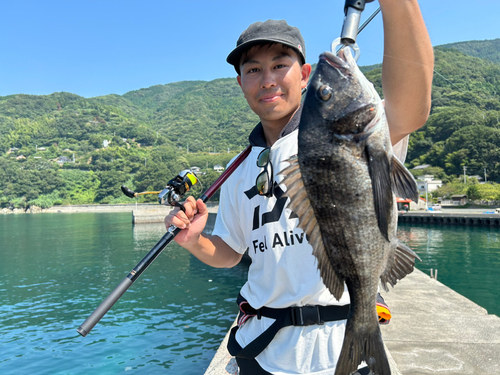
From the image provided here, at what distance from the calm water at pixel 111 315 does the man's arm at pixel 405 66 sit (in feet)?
38.9

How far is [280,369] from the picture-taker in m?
2.12

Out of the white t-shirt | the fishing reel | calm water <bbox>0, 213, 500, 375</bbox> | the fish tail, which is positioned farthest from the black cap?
calm water <bbox>0, 213, 500, 375</bbox>

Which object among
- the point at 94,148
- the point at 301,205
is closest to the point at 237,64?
the point at 301,205

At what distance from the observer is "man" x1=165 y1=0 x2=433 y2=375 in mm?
1759

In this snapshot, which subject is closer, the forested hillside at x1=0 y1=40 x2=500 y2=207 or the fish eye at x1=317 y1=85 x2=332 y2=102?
the fish eye at x1=317 y1=85 x2=332 y2=102

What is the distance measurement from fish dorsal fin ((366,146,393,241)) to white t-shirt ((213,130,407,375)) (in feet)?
1.88

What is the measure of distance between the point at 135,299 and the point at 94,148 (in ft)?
553

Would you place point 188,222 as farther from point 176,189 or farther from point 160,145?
point 160,145

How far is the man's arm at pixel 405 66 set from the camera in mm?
1670

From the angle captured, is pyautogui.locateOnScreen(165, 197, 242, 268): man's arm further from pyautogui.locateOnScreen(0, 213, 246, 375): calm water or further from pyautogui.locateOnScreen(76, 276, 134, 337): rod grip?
pyautogui.locateOnScreen(0, 213, 246, 375): calm water

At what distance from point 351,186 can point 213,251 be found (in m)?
1.46

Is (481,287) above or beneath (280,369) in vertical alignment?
beneath

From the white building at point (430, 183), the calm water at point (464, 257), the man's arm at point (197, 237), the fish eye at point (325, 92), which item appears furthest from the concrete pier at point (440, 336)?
the white building at point (430, 183)

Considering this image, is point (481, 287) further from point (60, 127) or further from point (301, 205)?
point (60, 127)
